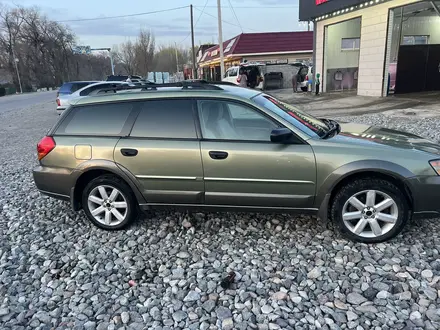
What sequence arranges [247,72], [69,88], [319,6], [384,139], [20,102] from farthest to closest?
[20,102], [247,72], [319,6], [69,88], [384,139]

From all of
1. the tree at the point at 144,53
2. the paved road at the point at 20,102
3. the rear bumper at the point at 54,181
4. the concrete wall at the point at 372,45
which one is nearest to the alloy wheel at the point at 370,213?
the rear bumper at the point at 54,181

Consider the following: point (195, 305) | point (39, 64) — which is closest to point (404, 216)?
point (195, 305)

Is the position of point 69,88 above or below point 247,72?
below

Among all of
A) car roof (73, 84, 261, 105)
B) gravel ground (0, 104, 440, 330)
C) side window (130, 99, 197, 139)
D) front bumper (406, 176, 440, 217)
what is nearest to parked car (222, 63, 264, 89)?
car roof (73, 84, 261, 105)

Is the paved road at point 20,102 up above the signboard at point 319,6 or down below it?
below

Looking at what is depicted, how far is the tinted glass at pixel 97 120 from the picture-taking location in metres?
3.90

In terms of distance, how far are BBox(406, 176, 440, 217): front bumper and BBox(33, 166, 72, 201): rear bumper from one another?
3643 mm

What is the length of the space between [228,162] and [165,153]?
2.28 ft

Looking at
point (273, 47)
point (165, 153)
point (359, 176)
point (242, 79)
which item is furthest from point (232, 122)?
point (273, 47)

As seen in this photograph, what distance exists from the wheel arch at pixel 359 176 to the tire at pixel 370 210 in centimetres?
5

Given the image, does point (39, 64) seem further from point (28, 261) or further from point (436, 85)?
point (28, 261)

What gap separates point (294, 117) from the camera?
3826 mm

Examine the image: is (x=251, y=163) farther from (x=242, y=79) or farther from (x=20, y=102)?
(x=20, y=102)

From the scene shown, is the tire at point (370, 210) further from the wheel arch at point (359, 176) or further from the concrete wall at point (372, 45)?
the concrete wall at point (372, 45)
